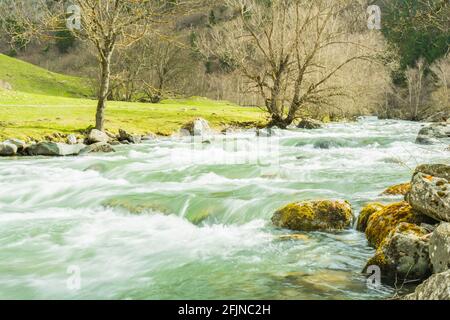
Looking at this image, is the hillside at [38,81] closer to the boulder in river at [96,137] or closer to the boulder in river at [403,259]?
the boulder in river at [96,137]

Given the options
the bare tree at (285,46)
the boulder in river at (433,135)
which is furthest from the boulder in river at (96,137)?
the boulder in river at (433,135)

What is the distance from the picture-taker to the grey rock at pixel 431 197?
751 cm

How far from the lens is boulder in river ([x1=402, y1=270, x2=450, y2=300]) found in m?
4.61

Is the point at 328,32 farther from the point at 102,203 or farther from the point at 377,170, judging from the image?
the point at 102,203

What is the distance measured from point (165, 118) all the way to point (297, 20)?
34.9 ft

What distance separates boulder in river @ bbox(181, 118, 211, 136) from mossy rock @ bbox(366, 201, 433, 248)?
20.7 m

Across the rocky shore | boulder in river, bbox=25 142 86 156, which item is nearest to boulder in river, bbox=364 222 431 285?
the rocky shore

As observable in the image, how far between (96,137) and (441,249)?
61.7 feet

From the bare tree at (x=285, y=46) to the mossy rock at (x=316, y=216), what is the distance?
20838 mm

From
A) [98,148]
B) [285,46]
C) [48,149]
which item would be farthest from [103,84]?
[285,46]

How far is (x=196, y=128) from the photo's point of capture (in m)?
28.9

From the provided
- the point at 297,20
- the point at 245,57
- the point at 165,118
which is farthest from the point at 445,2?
the point at 165,118

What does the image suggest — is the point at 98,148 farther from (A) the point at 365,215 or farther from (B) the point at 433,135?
(B) the point at 433,135

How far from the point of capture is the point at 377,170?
15.0 m
